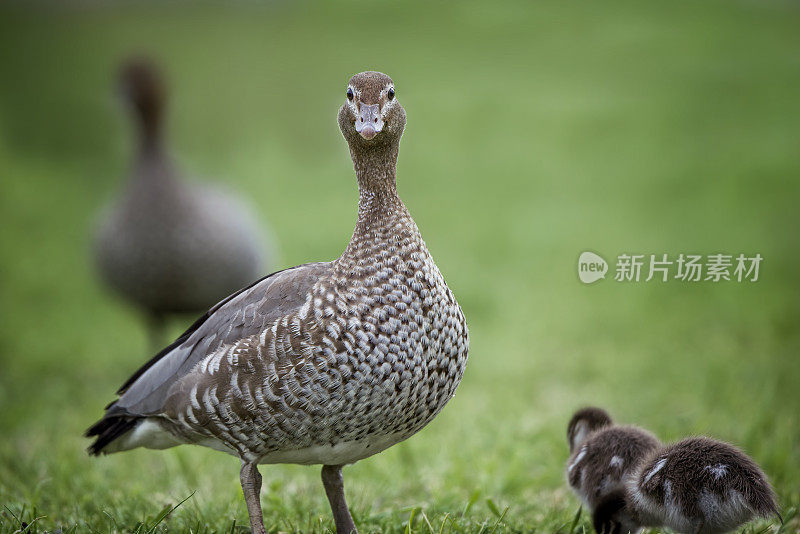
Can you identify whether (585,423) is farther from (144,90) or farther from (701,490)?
(144,90)

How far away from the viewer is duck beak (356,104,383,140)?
3.54 metres

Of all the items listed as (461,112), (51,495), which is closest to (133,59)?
(51,495)

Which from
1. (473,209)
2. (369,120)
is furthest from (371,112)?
(473,209)

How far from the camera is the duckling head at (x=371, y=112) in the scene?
3580 mm

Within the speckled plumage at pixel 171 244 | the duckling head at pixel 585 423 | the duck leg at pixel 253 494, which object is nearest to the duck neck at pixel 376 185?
the duck leg at pixel 253 494

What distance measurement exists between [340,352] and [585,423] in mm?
1584

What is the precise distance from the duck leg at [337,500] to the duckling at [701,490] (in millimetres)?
1232

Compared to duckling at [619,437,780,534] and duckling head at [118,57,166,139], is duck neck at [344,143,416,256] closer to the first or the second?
duckling at [619,437,780,534]

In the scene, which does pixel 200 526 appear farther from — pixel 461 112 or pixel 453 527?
pixel 461 112

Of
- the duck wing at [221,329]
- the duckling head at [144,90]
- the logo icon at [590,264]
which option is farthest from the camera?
the duckling head at [144,90]

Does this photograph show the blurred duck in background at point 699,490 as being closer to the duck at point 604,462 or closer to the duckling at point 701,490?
the duckling at point 701,490

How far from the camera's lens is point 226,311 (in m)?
3.85

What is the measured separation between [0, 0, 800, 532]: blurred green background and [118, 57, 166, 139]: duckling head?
675 millimetres

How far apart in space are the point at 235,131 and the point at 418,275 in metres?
13.5
